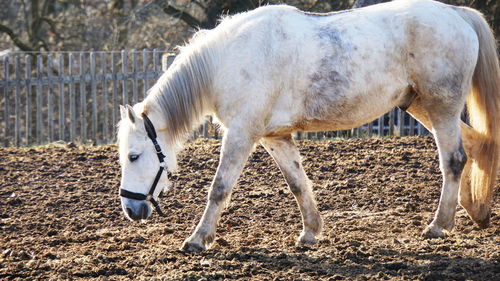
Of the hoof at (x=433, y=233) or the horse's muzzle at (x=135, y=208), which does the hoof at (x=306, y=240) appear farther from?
the horse's muzzle at (x=135, y=208)

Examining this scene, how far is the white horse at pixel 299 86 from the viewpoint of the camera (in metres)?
5.27

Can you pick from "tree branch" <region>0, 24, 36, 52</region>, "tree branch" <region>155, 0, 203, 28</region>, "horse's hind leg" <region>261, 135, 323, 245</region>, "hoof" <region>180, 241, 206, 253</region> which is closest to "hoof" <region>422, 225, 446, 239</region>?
"horse's hind leg" <region>261, 135, 323, 245</region>

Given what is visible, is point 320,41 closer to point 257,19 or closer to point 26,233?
point 257,19

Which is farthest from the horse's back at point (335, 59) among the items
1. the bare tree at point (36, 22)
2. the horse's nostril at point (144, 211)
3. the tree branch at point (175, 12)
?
the bare tree at point (36, 22)

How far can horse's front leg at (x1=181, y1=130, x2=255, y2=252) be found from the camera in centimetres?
522

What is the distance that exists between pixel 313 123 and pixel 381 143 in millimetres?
3775

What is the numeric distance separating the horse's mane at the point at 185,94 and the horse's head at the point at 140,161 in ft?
0.32

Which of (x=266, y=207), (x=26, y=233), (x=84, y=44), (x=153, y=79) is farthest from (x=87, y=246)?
(x=84, y=44)

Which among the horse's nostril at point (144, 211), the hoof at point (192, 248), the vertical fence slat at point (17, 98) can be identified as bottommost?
the vertical fence slat at point (17, 98)

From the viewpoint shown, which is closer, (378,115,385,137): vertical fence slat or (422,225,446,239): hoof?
(422,225,446,239): hoof

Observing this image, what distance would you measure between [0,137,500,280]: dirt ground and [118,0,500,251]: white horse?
37cm

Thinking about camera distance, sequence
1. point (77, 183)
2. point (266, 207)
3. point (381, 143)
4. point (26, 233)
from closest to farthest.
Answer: point (26, 233) → point (266, 207) → point (77, 183) → point (381, 143)

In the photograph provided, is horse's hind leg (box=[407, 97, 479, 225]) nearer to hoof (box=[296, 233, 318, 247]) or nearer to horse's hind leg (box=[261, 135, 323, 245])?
horse's hind leg (box=[261, 135, 323, 245])

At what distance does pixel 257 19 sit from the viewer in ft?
17.9
